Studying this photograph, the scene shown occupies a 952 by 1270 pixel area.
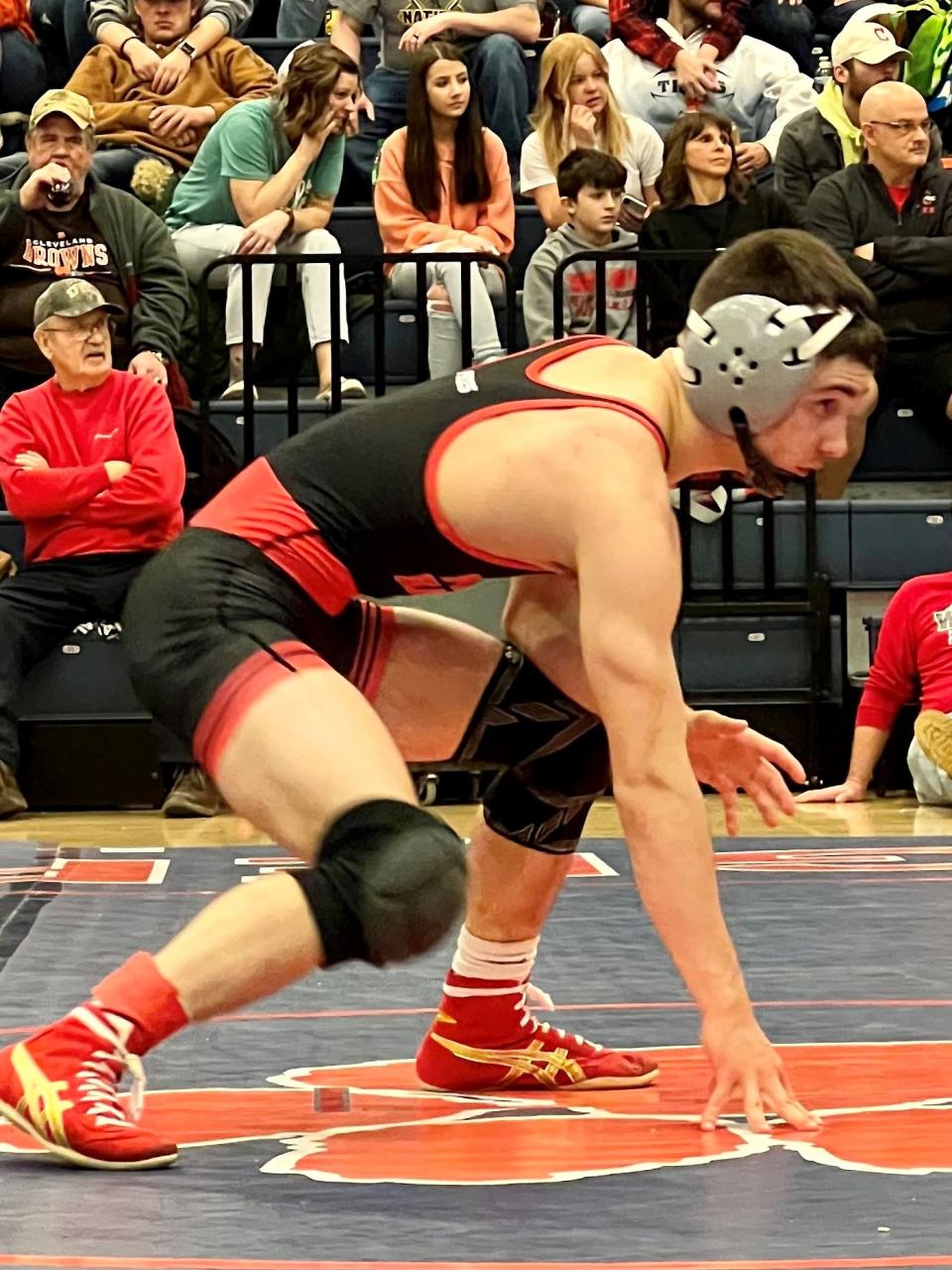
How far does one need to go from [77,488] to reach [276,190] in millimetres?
1474

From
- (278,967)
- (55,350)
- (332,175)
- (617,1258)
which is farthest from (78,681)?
(617,1258)

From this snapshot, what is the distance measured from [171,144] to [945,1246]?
21.4 feet

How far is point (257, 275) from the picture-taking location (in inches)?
291

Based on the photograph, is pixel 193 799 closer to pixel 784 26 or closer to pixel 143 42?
pixel 143 42

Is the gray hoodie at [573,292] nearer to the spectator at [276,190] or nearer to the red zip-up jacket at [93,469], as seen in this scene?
the spectator at [276,190]

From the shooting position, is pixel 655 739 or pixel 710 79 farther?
pixel 710 79

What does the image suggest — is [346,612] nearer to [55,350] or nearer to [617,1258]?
[617,1258]

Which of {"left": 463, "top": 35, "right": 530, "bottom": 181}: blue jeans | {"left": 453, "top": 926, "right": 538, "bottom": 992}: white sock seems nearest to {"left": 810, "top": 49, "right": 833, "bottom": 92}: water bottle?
{"left": 463, "top": 35, "right": 530, "bottom": 181}: blue jeans

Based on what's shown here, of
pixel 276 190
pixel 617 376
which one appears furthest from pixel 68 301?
pixel 617 376

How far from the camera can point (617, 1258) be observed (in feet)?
7.11

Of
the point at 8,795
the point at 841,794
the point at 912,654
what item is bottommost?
the point at 841,794

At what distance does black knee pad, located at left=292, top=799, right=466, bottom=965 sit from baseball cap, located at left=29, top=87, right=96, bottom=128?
4.86 metres

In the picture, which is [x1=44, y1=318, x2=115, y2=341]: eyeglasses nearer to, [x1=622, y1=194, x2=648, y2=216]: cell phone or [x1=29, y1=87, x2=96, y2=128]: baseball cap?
[x1=29, y1=87, x2=96, y2=128]: baseball cap

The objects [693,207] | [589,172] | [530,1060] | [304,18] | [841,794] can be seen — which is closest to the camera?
[530,1060]
